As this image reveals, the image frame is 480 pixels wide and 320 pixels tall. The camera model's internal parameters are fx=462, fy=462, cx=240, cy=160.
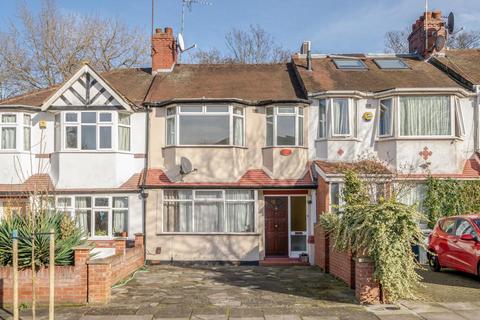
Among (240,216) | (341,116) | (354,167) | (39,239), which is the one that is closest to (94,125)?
(240,216)

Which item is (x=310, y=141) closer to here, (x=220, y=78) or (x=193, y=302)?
(x=220, y=78)

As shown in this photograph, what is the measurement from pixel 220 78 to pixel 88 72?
17.4ft

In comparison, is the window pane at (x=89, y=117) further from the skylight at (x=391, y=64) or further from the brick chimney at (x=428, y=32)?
the brick chimney at (x=428, y=32)

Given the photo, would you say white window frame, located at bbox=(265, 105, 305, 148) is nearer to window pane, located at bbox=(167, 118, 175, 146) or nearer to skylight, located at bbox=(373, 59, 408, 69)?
window pane, located at bbox=(167, 118, 175, 146)

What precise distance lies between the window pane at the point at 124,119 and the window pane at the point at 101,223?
3276 millimetres

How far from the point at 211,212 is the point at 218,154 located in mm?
2079

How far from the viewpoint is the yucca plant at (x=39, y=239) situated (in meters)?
9.54

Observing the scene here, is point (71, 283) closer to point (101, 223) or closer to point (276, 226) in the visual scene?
point (101, 223)

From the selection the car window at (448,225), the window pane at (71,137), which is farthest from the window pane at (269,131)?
the window pane at (71,137)

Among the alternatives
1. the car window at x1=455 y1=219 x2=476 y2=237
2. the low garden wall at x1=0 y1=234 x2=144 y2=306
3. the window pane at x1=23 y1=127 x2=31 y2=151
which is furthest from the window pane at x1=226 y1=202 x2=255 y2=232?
the window pane at x1=23 y1=127 x2=31 y2=151

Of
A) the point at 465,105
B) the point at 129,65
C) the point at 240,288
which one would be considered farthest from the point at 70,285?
the point at 129,65

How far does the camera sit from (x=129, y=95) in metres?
18.0

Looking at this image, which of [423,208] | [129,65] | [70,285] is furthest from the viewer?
[129,65]

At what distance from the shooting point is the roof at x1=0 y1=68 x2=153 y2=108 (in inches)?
685
